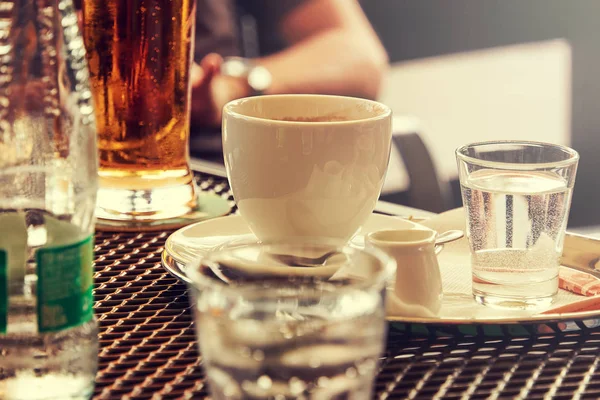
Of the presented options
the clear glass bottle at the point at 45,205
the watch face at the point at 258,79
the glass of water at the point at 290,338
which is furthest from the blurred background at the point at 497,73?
the glass of water at the point at 290,338

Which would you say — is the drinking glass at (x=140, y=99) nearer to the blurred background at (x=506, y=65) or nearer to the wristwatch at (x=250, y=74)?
the wristwatch at (x=250, y=74)

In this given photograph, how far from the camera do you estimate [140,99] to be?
2.71 ft

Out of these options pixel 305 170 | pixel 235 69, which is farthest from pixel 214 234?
pixel 235 69

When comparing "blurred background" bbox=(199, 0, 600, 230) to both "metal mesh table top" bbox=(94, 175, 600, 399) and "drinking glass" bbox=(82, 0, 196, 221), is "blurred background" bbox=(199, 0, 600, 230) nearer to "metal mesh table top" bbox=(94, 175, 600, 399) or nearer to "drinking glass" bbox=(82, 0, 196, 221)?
"drinking glass" bbox=(82, 0, 196, 221)

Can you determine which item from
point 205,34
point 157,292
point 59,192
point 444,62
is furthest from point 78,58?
point 444,62

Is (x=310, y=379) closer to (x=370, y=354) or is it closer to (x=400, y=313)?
(x=370, y=354)

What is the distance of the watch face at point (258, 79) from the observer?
6.32 ft

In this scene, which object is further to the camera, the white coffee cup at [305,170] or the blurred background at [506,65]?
the blurred background at [506,65]

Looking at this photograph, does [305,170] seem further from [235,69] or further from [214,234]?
[235,69]

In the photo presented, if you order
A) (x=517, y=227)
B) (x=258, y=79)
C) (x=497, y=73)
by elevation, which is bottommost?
(x=497, y=73)

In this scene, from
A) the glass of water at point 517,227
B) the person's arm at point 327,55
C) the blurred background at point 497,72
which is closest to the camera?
the glass of water at point 517,227

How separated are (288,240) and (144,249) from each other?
0.34 m

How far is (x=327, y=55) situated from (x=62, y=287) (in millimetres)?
1766

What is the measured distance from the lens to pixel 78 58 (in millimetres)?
560
